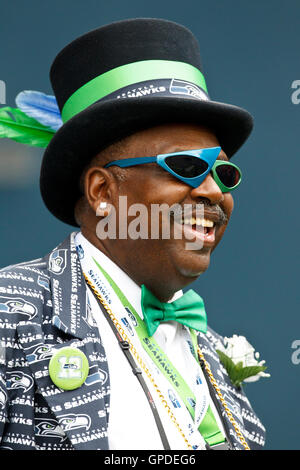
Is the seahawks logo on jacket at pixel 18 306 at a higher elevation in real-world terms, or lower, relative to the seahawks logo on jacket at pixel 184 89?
lower

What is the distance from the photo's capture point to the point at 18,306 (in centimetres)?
212

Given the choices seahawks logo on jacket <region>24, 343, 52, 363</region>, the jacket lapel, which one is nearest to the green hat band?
seahawks logo on jacket <region>24, 343, 52, 363</region>

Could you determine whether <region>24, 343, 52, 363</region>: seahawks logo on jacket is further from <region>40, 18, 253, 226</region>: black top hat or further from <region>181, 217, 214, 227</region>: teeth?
<region>40, 18, 253, 226</region>: black top hat

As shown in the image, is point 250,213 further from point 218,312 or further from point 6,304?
point 6,304

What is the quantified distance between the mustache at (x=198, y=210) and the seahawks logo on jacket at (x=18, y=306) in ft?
1.78

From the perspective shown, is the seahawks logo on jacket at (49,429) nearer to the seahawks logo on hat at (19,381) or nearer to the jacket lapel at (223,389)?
the seahawks logo on hat at (19,381)

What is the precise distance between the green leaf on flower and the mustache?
0.64 meters

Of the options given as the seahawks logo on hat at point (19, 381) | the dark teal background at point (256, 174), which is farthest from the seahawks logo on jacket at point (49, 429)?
the dark teal background at point (256, 174)

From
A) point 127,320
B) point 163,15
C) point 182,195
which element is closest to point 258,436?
point 127,320

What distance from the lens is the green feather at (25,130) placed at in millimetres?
2764

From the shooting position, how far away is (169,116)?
7.72 feet

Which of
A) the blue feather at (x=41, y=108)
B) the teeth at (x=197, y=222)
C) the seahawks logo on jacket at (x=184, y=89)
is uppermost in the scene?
the blue feather at (x=41, y=108)

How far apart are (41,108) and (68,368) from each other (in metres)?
1.17

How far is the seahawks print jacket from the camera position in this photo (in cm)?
199
